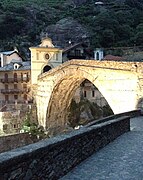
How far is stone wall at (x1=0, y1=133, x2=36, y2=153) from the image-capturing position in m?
30.3

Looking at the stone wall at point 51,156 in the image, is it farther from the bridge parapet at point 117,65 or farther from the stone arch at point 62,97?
the stone arch at point 62,97

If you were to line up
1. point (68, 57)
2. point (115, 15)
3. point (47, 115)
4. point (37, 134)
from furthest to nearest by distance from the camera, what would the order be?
1. point (115, 15)
2. point (68, 57)
3. point (47, 115)
4. point (37, 134)

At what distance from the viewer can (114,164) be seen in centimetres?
875

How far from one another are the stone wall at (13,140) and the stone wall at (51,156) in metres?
21.0

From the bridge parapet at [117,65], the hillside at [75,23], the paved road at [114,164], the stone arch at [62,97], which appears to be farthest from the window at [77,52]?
the paved road at [114,164]

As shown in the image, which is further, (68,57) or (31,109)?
(68,57)

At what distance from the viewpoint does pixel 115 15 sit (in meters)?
81.0

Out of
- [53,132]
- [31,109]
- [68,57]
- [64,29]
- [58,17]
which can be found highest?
[58,17]

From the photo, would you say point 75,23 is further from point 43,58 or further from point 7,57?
point 43,58

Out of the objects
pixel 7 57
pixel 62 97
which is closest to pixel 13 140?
pixel 62 97

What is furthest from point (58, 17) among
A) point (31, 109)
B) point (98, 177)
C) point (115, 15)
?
point (98, 177)

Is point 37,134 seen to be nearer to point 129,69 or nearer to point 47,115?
point 47,115

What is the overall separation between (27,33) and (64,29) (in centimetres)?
849

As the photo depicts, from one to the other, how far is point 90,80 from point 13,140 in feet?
26.8
